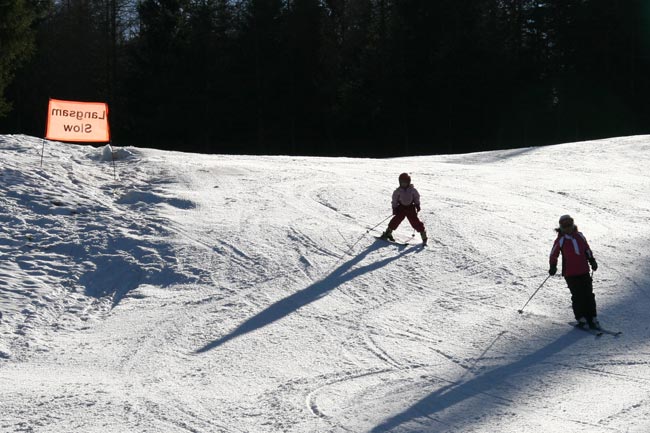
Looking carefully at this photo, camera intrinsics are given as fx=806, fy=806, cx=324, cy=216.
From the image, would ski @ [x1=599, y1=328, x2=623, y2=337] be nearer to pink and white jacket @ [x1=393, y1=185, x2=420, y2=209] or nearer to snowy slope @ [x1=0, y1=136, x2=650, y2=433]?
snowy slope @ [x1=0, y1=136, x2=650, y2=433]

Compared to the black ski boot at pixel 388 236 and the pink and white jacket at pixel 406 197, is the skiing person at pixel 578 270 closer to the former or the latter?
the pink and white jacket at pixel 406 197

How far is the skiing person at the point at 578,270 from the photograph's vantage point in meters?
10.2

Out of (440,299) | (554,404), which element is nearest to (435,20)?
(440,299)

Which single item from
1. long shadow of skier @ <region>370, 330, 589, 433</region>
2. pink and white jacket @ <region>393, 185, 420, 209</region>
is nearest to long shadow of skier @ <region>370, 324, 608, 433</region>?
long shadow of skier @ <region>370, 330, 589, 433</region>

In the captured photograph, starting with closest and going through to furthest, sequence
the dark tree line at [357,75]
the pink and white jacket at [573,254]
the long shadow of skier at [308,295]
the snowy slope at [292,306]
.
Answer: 1. the snowy slope at [292,306]
2. the long shadow of skier at [308,295]
3. the pink and white jacket at [573,254]
4. the dark tree line at [357,75]

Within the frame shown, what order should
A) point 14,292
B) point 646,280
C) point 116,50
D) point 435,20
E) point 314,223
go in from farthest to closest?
point 116,50 → point 435,20 → point 314,223 → point 646,280 → point 14,292

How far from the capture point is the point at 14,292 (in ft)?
34.8

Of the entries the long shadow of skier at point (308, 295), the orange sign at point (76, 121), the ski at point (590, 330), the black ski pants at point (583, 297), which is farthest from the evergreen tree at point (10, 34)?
the ski at point (590, 330)

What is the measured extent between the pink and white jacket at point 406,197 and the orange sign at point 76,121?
17.9 feet

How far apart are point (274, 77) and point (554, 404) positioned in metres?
38.6

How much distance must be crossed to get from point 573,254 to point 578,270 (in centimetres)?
21

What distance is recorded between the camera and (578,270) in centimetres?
1029

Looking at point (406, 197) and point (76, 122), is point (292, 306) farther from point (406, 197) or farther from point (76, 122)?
point (76, 122)

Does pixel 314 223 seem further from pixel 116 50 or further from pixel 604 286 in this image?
pixel 116 50
